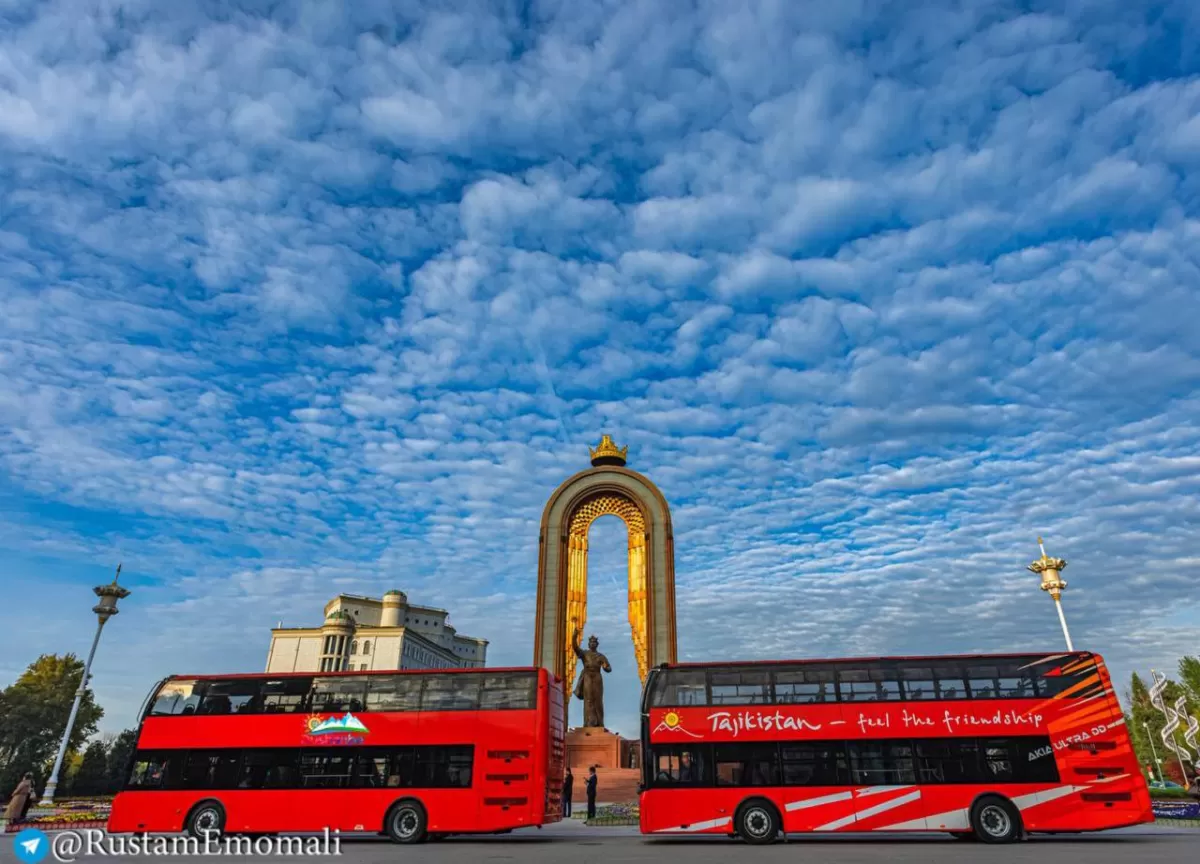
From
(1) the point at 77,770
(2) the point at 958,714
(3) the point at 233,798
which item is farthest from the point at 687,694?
(1) the point at 77,770

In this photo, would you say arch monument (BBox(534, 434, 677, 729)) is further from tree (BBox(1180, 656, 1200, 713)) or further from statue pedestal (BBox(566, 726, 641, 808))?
tree (BBox(1180, 656, 1200, 713))

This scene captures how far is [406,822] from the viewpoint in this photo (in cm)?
1490

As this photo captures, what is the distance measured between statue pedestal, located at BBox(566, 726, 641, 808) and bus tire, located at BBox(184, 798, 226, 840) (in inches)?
547

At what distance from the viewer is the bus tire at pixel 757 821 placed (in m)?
14.1

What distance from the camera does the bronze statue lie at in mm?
29453

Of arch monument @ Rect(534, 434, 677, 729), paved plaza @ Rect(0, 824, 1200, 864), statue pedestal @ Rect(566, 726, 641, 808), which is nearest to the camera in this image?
paved plaza @ Rect(0, 824, 1200, 864)

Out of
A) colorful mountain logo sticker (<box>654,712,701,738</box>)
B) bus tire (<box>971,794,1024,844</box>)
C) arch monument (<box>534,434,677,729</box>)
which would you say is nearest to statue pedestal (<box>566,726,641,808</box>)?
arch monument (<box>534,434,677,729</box>)

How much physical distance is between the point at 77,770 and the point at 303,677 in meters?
53.2

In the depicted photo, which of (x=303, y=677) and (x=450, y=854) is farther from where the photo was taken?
(x=303, y=677)

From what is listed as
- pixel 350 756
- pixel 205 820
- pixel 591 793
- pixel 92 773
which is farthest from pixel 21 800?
pixel 92 773

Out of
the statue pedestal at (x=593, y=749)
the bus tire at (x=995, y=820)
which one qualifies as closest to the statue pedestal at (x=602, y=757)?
the statue pedestal at (x=593, y=749)

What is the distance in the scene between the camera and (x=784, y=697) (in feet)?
48.3

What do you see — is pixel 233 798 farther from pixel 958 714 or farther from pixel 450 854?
pixel 958 714

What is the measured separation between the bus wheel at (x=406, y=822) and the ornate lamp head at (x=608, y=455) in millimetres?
22910
